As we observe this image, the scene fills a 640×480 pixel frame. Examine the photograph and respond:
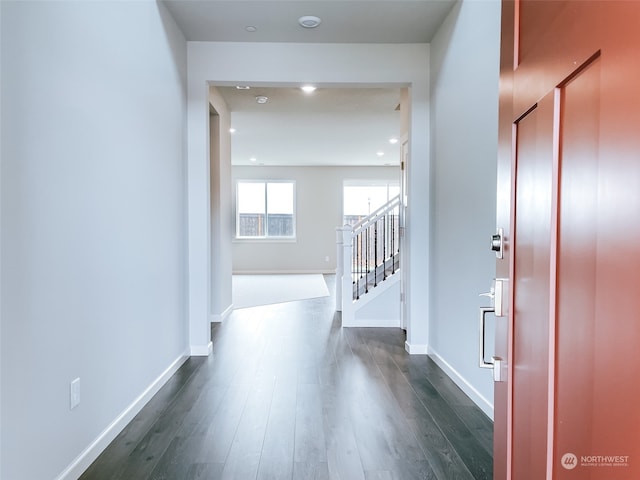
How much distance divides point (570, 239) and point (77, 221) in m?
1.82

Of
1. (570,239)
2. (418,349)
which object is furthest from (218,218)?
(570,239)

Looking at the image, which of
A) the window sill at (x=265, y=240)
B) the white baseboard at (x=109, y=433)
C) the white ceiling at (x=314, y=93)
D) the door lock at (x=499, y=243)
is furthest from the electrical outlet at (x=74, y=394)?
the window sill at (x=265, y=240)

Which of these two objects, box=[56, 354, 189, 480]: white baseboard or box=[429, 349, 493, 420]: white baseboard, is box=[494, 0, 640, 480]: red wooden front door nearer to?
box=[429, 349, 493, 420]: white baseboard

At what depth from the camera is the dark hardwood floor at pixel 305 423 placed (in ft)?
5.95

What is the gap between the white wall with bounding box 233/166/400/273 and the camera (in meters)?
10.1

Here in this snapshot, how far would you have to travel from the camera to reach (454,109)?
2.87 metres

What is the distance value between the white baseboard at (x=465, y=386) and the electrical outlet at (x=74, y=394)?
209 cm

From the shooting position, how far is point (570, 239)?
69 centimetres

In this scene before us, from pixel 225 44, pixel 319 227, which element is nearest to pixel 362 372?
pixel 225 44

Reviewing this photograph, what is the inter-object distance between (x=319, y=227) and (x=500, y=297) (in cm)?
Result: 924

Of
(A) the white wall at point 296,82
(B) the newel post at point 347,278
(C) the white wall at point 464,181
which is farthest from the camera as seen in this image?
(B) the newel post at point 347,278

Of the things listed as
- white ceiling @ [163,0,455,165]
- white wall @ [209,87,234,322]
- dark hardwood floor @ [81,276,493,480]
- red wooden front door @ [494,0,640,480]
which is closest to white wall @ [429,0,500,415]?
dark hardwood floor @ [81,276,493,480]

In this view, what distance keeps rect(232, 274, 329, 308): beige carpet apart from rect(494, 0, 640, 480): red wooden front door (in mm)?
5183

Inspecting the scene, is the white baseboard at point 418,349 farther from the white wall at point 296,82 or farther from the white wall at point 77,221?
the white wall at point 77,221
